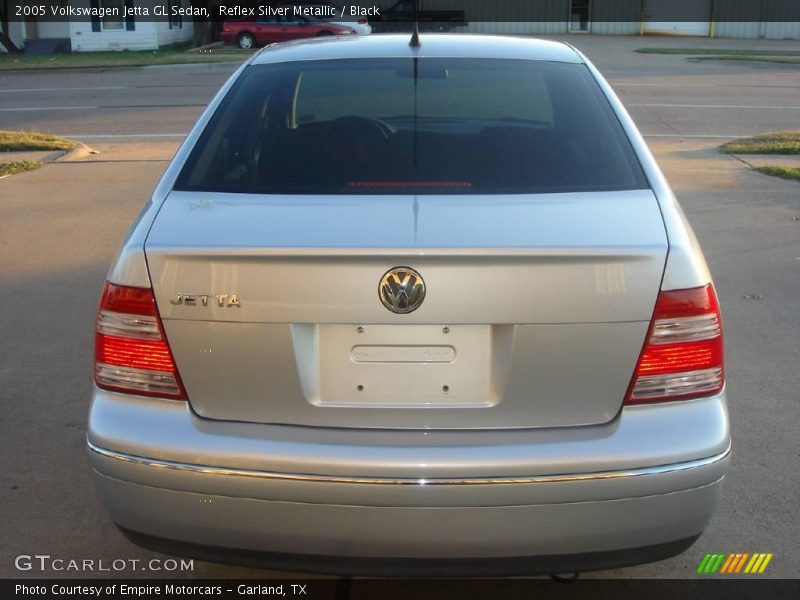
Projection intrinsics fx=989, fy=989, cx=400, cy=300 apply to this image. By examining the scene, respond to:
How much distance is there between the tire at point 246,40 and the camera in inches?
1321

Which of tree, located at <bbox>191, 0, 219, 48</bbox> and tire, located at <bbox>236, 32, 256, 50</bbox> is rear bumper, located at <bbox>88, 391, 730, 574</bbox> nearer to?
tire, located at <bbox>236, 32, 256, 50</bbox>

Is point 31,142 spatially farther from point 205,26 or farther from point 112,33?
point 205,26

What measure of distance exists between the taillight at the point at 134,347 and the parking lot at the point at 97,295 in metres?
0.91

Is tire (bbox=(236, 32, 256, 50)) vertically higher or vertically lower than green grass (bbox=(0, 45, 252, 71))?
higher

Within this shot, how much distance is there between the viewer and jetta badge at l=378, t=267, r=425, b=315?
98.4 inches

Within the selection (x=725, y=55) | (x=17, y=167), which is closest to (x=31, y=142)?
(x=17, y=167)

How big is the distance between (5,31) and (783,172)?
106 feet

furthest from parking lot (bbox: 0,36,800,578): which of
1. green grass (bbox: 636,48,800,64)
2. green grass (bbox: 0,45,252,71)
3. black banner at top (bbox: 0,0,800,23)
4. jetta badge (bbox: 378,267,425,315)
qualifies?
black banner at top (bbox: 0,0,800,23)

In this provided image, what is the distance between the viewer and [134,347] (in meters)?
2.70

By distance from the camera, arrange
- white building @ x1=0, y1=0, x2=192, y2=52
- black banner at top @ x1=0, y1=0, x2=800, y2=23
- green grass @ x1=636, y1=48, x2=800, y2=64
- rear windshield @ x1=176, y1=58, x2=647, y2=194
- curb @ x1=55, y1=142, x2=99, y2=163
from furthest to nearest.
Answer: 1. black banner at top @ x1=0, y1=0, x2=800, y2=23
2. white building @ x1=0, y1=0, x2=192, y2=52
3. green grass @ x1=636, y1=48, x2=800, y2=64
4. curb @ x1=55, y1=142, x2=99, y2=163
5. rear windshield @ x1=176, y1=58, x2=647, y2=194

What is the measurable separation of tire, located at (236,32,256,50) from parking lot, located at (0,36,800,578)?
706 inches
